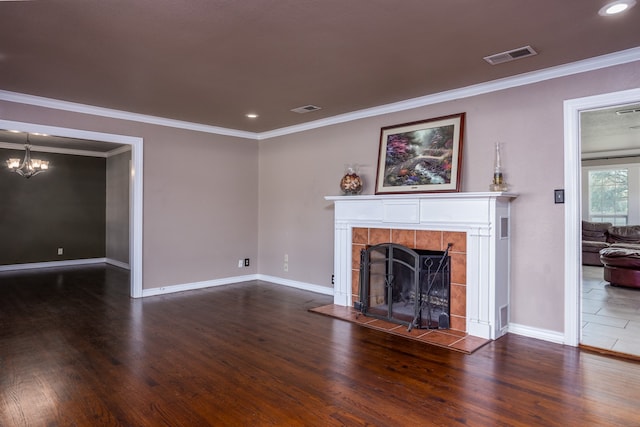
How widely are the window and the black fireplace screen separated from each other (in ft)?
A: 24.1

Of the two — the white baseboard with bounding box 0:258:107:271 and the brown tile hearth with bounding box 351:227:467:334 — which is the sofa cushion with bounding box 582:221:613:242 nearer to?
the brown tile hearth with bounding box 351:227:467:334

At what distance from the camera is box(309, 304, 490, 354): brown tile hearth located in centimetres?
327

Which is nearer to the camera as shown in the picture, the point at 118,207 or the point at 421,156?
the point at 421,156

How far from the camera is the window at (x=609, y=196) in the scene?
8.65 meters

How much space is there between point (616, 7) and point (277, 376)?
10.5 feet

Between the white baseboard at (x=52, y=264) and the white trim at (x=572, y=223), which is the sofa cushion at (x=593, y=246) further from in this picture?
the white baseboard at (x=52, y=264)

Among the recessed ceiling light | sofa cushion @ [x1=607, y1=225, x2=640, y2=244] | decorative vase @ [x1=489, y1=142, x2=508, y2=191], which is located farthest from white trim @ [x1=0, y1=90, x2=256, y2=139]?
sofa cushion @ [x1=607, y1=225, x2=640, y2=244]

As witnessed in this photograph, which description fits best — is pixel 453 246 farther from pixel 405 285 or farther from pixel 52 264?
pixel 52 264

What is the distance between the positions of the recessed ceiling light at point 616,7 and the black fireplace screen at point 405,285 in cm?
212

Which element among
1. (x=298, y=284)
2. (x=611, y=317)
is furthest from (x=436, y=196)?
(x=298, y=284)

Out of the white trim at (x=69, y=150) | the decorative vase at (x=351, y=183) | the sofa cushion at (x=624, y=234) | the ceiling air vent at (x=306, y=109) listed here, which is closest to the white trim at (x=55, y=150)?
the white trim at (x=69, y=150)

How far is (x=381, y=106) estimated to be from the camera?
4.59 metres

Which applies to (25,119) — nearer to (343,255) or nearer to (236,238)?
(236,238)

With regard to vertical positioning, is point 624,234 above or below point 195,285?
above
